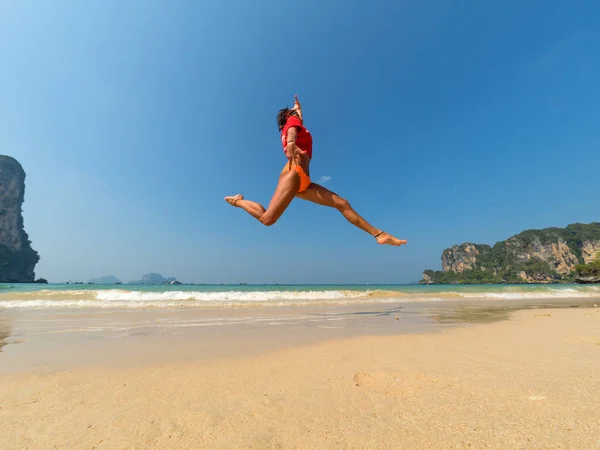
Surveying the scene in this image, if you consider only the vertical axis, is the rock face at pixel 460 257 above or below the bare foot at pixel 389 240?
above

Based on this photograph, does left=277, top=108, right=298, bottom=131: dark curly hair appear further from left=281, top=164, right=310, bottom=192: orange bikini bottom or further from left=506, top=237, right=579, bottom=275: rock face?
left=506, top=237, right=579, bottom=275: rock face

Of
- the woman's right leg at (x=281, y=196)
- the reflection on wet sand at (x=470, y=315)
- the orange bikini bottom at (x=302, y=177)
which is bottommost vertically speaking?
the reflection on wet sand at (x=470, y=315)

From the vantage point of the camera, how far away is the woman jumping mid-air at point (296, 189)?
371 centimetres

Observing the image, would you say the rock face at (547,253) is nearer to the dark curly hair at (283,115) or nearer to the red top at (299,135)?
the red top at (299,135)

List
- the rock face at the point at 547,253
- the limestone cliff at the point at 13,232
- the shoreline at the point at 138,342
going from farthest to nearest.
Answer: the rock face at the point at 547,253 → the limestone cliff at the point at 13,232 → the shoreline at the point at 138,342

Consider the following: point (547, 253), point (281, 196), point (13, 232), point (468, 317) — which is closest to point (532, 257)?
point (547, 253)

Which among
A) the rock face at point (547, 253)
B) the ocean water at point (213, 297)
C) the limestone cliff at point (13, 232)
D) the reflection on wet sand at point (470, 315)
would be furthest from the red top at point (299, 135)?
the rock face at point (547, 253)

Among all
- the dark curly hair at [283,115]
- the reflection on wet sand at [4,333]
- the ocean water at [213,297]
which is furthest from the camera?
the ocean water at [213,297]

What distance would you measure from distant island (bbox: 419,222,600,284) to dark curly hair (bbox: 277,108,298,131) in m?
103

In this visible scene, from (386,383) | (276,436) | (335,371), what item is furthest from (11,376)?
(386,383)

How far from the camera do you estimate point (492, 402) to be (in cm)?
151

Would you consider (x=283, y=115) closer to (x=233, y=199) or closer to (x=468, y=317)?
(x=233, y=199)

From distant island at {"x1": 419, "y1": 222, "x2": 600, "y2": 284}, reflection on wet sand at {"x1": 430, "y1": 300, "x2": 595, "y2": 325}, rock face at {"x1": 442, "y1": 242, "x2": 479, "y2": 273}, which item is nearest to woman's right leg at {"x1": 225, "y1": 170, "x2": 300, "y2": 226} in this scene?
reflection on wet sand at {"x1": 430, "y1": 300, "x2": 595, "y2": 325}

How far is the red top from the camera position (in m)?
3.76
